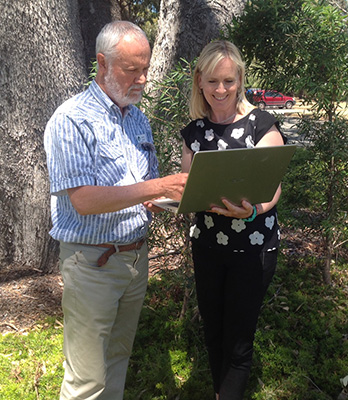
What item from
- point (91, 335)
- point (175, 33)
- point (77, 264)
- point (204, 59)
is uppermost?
point (175, 33)

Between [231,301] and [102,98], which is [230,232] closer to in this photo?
[231,301]

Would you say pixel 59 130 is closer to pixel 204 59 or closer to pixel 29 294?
pixel 204 59

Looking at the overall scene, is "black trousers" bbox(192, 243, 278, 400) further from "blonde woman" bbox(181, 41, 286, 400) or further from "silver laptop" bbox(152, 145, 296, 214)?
"silver laptop" bbox(152, 145, 296, 214)

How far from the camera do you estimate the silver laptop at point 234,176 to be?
2.04m

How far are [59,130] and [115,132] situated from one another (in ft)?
1.04

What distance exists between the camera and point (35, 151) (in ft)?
14.8

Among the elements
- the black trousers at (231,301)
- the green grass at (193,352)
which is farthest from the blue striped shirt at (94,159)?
the green grass at (193,352)

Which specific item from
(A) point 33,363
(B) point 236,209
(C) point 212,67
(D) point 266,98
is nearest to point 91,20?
(D) point 266,98

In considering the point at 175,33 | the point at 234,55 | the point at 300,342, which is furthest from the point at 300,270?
the point at 234,55

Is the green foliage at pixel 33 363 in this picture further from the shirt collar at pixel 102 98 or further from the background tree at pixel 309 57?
the background tree at pixel 309 57

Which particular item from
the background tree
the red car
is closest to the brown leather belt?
the red car

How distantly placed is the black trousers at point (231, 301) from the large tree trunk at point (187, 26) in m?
2.32

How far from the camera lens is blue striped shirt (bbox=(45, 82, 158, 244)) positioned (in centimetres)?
217

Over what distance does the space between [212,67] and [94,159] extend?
84cm
